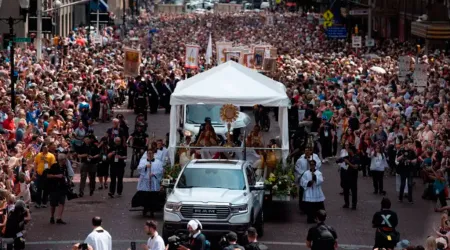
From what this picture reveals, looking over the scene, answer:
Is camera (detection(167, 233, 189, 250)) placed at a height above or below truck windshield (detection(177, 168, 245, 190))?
below

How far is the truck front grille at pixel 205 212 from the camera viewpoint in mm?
21594

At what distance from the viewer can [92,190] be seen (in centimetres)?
2834

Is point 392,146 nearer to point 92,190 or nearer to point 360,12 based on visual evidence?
point 92,190

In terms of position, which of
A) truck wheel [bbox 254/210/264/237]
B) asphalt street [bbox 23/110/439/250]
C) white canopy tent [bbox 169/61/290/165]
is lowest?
asphalt street [bbox 23/110/439/250]

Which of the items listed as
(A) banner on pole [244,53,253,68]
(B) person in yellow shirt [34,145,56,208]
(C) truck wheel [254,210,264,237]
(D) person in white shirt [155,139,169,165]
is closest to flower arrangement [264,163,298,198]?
(C) truck wheel [254,210,264,237]

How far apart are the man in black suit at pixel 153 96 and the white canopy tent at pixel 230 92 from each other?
19.3 metres

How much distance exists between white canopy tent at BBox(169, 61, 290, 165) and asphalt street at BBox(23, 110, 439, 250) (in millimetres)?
1597

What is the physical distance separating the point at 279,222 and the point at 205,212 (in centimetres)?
378

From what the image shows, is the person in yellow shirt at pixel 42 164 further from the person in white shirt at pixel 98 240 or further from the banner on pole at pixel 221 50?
the banner on pole at pixel 221 50

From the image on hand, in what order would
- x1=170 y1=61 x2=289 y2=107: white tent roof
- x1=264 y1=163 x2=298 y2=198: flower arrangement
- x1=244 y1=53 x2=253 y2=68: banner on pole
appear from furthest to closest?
x1=244 y1=53 x2=253 y2=68: banner on pole
x1=170 y1=61 x2=289 y2=107: white tent roof
x1=264 y1=163 x2=298 y2=198: flower arrangement

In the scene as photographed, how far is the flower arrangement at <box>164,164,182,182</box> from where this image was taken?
2529cm

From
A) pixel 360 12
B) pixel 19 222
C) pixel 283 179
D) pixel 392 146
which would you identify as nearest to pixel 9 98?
pixel 392 146

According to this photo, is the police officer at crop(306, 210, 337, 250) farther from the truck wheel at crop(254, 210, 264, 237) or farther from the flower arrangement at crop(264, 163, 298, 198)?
the flower arrangement at crop(264, 163, 298, 198)

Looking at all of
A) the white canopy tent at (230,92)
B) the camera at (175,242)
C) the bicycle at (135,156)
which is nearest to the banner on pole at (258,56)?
the bicycle at (135,156)
